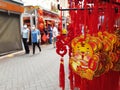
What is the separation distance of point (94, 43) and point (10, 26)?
9.98m

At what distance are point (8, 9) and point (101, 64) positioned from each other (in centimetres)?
970

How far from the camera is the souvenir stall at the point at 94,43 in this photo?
2812 mm

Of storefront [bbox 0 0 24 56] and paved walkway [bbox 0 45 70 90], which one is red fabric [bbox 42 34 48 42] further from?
paved walkway [bbox 0 45 70 90]

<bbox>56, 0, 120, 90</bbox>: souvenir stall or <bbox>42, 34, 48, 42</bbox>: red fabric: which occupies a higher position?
<bbox>56, 0, 120, 90</bbox>: souvenir stall

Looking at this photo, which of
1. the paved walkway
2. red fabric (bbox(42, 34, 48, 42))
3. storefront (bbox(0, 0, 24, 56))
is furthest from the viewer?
red fabric (bbox(42, 34, 48, 42))

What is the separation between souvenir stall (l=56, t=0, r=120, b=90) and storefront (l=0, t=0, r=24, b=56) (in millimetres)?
8300

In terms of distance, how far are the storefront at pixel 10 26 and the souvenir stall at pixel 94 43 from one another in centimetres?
830

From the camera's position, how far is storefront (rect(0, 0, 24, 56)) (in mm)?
11540

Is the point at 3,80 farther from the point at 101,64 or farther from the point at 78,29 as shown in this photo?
the point at 101,64

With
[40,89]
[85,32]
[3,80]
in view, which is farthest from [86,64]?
[3,80]

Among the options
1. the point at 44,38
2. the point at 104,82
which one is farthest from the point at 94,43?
the point at 44,38

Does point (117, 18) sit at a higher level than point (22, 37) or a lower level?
higher

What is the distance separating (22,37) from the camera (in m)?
12.7

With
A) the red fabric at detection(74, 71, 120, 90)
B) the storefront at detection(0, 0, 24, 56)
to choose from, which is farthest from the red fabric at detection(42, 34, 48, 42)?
the red fabric at detection(74, 71, 120, 90)
